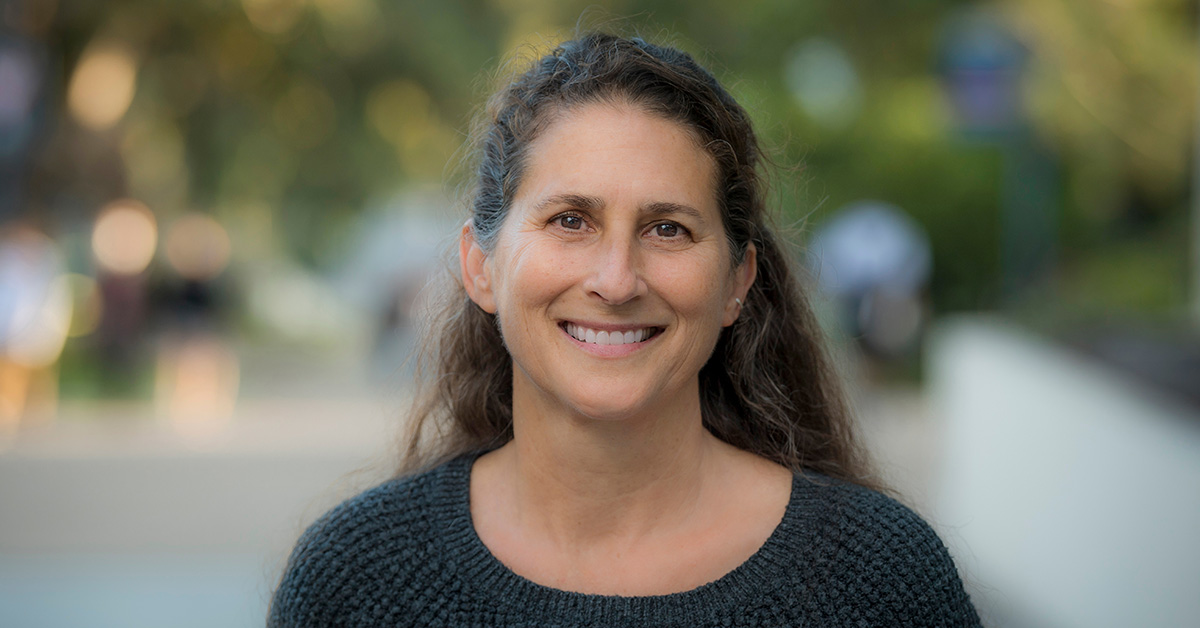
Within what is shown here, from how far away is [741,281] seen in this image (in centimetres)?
235

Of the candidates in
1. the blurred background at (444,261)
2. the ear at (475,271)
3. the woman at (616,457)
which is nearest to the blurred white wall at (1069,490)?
the blurred background at (444,261)

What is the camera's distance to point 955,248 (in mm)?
17219

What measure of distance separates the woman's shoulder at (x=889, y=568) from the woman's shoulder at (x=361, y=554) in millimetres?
729

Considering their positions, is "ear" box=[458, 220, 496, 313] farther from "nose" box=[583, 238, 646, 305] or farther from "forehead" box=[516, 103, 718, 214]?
"nose" box=[583, 238, 646, 305]

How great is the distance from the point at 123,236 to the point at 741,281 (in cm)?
1224

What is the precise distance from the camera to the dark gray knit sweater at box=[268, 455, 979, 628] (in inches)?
83.0

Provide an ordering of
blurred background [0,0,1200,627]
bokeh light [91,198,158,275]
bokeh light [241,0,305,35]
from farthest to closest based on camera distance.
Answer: bokeh light [241,0,305,35] < bokeh light [91,198,158,275] < blurred background [0,0,1200,627]

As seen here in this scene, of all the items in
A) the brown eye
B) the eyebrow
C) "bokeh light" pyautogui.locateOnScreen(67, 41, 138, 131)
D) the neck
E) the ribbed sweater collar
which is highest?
"bokeh light" pyautogui.locateOnScreen(67, 41, 138, 131)

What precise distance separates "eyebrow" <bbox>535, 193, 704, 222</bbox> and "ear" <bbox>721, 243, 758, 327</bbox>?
24 centimetres

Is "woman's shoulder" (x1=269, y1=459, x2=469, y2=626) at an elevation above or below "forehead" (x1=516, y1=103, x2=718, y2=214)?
below

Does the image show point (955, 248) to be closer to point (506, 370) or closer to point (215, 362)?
point (215, 362)

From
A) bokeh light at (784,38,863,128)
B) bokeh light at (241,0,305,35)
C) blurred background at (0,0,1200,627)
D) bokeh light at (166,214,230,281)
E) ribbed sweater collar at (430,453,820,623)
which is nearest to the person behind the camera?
ribbed sweater collar at (430,453,820,623)

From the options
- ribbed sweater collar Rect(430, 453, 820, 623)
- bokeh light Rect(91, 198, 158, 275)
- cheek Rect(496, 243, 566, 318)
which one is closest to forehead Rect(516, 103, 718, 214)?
cheek Rect(496, 243, 566, 318)

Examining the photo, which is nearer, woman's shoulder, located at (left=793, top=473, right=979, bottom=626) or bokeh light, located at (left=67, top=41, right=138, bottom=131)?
woman's shoulder, located at (left=793, top=473, right=979, bottom=626)
